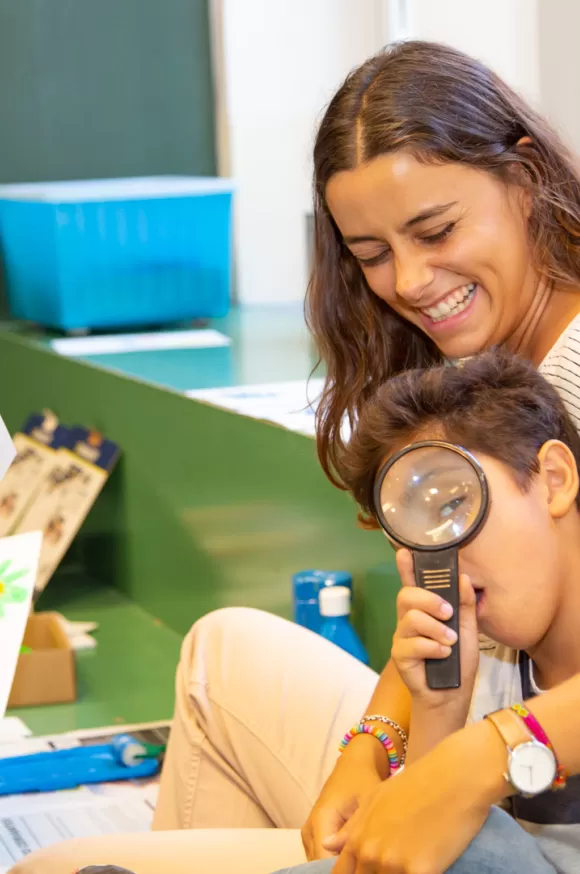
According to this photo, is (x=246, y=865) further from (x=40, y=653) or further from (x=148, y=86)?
(x=148, y=86)

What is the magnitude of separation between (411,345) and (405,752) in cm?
45

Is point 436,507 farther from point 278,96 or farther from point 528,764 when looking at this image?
point 278,96

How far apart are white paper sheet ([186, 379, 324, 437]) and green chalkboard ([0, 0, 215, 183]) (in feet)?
4.77

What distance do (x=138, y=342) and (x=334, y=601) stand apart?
1432mm

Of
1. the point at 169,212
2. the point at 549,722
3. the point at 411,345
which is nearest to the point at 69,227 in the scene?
the point at 169,212

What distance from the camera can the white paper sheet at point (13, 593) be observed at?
132cm

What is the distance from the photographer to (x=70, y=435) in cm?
287

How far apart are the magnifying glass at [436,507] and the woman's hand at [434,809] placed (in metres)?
0.09

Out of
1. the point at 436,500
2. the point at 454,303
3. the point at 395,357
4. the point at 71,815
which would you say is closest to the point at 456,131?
the point at 454,303

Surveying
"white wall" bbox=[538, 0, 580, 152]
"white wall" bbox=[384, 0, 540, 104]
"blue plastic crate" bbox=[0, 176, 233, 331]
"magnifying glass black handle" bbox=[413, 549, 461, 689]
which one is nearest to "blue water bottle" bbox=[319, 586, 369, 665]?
"magnifying glass black handle" bbox=[413, 549, 461, 689]

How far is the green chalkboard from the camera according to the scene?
3.57 metres

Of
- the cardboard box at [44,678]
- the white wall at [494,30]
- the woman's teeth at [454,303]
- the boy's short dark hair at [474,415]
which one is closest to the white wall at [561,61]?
the white wall at [494,30]

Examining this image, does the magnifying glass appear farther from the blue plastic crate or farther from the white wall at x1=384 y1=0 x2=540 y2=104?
the blue plastic crate

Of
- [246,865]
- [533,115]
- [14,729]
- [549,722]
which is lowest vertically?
[14,729]
